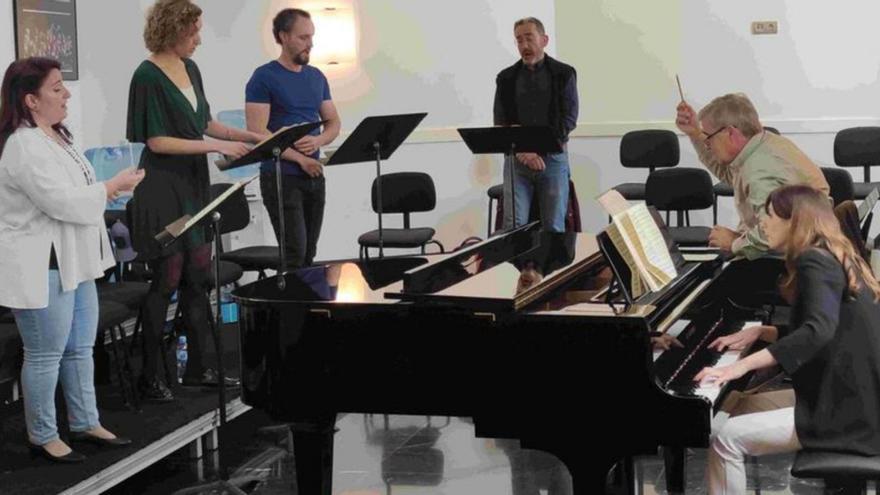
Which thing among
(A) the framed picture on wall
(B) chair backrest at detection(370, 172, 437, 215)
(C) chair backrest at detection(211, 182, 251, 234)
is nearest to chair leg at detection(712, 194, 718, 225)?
(B) chair backrest at detection(370, 172, 437, 215)

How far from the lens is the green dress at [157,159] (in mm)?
4957

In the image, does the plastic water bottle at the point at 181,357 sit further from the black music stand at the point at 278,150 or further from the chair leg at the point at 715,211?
the chair leg at the point at 715,211

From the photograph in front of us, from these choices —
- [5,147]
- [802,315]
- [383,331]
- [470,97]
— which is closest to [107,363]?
[5,147]

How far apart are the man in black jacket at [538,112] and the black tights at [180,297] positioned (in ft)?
9.14

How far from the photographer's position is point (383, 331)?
369 centimetres

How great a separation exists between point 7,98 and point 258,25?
4645 mm

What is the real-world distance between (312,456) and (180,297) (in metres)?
1.53

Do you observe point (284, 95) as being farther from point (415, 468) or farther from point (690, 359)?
point (690, 359)

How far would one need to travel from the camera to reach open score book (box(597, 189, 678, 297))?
358 centimetres

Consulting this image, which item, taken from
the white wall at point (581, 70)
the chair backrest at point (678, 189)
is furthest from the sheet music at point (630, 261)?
the white wall at point (581, 70)

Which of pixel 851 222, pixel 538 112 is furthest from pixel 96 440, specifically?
pixel 538 112

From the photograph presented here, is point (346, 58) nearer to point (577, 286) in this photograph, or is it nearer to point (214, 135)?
point (214, 135)

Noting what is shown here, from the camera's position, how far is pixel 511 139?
6.67 metres

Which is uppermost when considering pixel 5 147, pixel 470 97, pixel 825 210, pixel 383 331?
pixel 470 97
